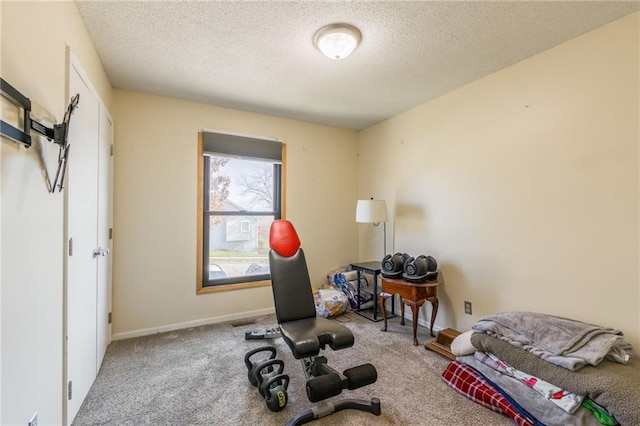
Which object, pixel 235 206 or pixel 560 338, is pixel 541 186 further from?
pixel 235 206

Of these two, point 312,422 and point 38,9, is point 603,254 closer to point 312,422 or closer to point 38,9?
point 312,422

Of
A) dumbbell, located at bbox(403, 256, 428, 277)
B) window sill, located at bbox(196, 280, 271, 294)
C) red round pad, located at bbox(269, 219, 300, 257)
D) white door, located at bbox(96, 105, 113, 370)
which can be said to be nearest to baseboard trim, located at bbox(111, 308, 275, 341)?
white door, located at bbox(96, 105, 113, 370)

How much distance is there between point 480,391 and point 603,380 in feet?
2.18

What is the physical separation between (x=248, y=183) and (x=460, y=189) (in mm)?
2436

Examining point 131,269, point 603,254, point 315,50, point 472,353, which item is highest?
point 315,50

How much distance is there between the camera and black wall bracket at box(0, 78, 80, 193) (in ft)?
3.28

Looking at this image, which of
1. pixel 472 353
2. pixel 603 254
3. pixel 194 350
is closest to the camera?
pixel 603 254

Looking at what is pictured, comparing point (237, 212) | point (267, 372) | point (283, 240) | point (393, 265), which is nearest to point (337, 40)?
point (283, 240)

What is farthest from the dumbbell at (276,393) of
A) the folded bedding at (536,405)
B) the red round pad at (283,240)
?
the folded bedding at (536,405)

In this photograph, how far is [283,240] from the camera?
2.30m

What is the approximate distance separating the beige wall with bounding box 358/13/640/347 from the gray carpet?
0.91m

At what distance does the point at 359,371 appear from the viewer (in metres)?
1.76

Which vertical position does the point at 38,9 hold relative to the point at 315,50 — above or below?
below

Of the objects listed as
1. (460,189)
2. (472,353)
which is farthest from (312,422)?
(460,189)
